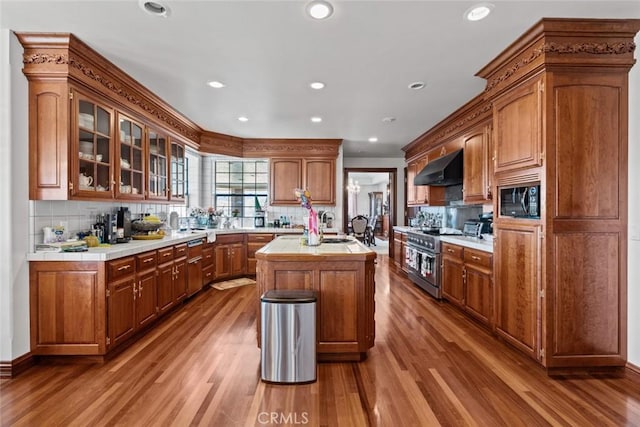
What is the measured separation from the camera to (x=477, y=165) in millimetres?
4094

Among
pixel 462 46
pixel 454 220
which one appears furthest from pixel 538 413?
pixel 454 220

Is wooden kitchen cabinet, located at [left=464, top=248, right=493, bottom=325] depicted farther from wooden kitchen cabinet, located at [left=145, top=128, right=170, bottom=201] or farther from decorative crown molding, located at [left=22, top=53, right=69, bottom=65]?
decorative crown molding, located at [left=22, top=53, right=69, bottom=65]

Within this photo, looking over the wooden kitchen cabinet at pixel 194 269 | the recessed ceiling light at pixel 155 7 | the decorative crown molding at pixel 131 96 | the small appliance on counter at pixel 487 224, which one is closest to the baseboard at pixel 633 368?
the small appliance on counter at pixel 487 224

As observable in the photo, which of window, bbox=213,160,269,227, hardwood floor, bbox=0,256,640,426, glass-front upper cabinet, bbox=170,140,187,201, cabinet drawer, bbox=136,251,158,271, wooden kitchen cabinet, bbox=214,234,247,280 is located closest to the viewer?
hardwood floor, bbox=0,256,640,426

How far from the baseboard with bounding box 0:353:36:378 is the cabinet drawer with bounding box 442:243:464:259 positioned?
167 inches

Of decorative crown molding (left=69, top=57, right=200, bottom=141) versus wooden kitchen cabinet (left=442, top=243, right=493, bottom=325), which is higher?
decorative crown molding (left=69, top=57, right=200, bottom=141)

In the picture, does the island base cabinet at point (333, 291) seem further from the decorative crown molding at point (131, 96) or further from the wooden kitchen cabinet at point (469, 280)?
the decorative crown molding at point (131, 96)

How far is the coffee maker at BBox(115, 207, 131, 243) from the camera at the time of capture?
3379mm

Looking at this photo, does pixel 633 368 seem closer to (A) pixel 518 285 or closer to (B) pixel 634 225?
(A) pixel 518 285

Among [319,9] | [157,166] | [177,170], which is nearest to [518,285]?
[319,9]

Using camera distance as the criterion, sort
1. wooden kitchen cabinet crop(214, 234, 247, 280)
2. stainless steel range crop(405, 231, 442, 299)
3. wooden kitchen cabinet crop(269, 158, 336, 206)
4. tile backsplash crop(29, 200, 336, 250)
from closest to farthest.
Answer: tile backsplash crop(29, 200, 336, 250), stainless steel range crop(405, 231, 442, 299), wooden kitchen cabinet crop(214, 234, 247, 280), wooden kitchen cabinet crop(269, 158, 336, 206)

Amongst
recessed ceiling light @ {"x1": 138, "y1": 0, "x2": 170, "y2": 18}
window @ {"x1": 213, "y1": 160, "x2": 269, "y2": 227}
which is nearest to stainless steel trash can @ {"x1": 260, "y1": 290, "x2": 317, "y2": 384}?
recessed ceiling light @ {"x1": 138, "y1": 0, "x2": 170, "y2": 18}

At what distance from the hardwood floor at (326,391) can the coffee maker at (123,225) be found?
3.62ft

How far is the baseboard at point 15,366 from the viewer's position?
7.85 feet
